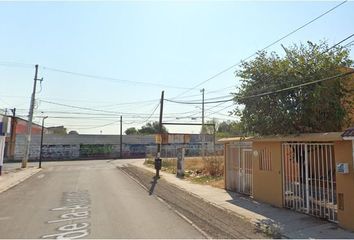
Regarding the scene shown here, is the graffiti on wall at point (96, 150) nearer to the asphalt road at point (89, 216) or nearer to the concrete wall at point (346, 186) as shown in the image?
the asphalt road at point (89, 216)

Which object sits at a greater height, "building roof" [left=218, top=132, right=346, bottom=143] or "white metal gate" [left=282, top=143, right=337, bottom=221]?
"building roof" [left=218, top=132, right=346, bottom=143]

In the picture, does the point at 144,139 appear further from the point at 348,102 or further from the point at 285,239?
the point at 285,239

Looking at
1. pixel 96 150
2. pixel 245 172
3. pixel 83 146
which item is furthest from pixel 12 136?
pixel 245 172

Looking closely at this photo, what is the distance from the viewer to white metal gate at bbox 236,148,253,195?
18.5 meters

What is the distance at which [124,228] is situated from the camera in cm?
1106

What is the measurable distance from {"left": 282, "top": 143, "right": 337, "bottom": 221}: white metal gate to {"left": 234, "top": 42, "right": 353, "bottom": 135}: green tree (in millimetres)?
2025

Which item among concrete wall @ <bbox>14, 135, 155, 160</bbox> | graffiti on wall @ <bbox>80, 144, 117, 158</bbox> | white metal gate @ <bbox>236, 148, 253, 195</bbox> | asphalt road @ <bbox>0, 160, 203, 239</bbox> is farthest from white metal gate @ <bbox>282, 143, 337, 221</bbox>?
graffiti on wall @ <bbox>80, 144, 117, 158</bbox>

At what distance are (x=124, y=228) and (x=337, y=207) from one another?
6247 mm

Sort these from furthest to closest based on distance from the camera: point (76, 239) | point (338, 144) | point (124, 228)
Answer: point (338, 144) → point (124, 228) → point (76, 239)

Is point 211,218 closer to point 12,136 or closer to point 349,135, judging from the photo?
point 349,135

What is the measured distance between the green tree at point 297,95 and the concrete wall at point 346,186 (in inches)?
180

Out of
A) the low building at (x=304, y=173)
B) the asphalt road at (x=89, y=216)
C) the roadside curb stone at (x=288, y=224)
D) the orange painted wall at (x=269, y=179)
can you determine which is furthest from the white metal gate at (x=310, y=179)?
the asphalt road at (x=89, y=216)

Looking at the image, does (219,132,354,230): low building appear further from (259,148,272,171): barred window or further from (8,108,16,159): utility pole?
(8,108,16,159): utility pole

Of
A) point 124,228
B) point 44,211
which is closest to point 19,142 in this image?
point 44,211
